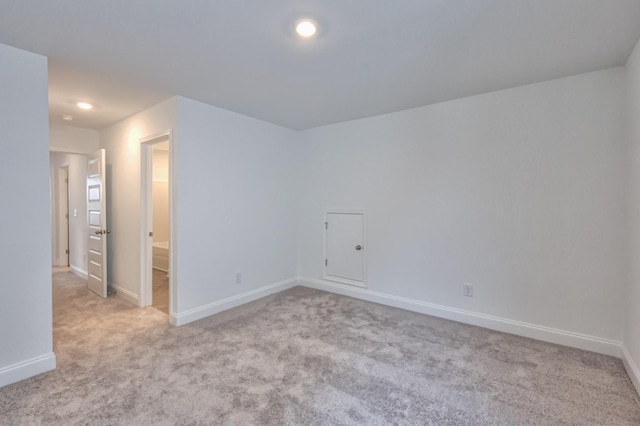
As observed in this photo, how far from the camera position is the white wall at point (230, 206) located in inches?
123

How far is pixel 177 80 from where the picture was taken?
8.63 ft

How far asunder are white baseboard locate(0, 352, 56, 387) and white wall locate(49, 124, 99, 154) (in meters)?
3.11

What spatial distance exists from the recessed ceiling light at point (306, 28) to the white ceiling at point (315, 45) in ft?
0.20

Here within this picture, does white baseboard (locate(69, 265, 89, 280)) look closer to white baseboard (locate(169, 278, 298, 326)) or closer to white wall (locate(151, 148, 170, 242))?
white wall (locate(151, 148, 170, 242))

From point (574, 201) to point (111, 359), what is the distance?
3.98m

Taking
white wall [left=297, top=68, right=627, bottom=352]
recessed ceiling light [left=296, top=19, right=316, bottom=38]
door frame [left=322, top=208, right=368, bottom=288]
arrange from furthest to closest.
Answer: door frame [left=322, top=208, right=368, bottom=288]
white wall [left=297, top=68, right=627, bottom=352]
recessed ceiling light [left=296, top=19, right=316, bottom=38]

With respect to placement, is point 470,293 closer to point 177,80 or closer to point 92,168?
point 177,80

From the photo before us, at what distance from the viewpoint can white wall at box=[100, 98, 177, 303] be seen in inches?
136

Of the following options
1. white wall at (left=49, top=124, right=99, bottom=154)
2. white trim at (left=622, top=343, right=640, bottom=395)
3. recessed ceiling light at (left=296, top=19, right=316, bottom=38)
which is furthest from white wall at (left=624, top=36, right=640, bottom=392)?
white wall at (left=49, top=124, right=99, bottom=154)

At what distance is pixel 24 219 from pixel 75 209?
3.75m

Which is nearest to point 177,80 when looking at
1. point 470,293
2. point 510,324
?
point 470,293

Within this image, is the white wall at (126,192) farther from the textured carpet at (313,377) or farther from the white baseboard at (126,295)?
the textured carpet at (313,377)

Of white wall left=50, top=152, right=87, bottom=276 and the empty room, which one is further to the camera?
white wall left=50, top=152, right=87, bottom=276

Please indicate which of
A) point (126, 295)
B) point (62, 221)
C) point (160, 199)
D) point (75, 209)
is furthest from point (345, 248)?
point (62, 221)
